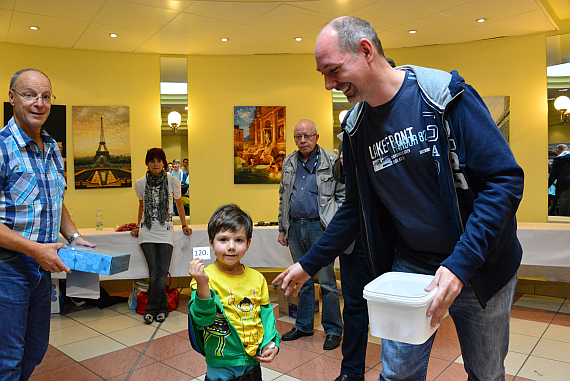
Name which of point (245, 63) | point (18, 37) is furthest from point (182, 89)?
point (18, 37)

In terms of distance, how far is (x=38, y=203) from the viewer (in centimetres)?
202

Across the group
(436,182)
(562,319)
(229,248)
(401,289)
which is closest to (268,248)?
(562,319)

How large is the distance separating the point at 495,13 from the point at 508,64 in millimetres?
1095

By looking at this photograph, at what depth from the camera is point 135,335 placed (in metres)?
4.07

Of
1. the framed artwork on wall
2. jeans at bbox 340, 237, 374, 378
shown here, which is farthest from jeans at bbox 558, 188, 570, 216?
jeans at bbox 340, 237, 374, 378

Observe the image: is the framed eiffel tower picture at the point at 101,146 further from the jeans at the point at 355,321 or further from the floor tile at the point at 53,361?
the jeans at the point at 355,321

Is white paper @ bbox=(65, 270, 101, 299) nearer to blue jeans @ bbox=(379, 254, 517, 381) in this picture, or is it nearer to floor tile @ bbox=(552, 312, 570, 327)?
blue jeans @ bbox=(379, 254, 517, 381)

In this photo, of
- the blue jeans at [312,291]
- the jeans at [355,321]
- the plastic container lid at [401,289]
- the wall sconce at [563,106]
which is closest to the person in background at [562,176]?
the wall sconce at [563,106]

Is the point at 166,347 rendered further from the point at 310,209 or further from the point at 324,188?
the point at 324,188

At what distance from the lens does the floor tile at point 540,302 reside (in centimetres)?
491

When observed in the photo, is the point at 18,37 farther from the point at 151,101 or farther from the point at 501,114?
the point at 501,114

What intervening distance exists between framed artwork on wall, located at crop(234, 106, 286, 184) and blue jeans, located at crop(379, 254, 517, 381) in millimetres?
5068

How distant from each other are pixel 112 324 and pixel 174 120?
3.07m

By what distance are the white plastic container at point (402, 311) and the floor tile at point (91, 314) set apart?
4030 millimetres
